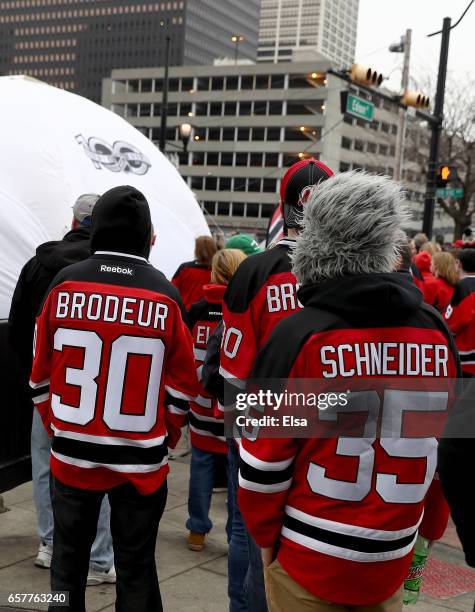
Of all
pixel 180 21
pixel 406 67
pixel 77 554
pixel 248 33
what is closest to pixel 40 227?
pixel 77 554

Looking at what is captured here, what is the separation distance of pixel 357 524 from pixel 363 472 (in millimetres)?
157

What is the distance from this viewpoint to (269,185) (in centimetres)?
8456

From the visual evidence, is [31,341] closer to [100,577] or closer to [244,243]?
[100,577]

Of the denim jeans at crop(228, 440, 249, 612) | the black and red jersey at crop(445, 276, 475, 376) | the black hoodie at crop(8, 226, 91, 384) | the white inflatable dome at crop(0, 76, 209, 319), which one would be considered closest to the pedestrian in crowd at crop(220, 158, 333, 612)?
the denim jeans at crop(228, 440, 249, 612)

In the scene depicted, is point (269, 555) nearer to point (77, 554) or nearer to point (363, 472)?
point (363, 472)

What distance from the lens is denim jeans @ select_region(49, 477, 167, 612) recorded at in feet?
9.59

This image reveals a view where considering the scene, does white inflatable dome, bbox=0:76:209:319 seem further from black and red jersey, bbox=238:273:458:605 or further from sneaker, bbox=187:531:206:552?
black and red jersey, bbox=238:273:458:605

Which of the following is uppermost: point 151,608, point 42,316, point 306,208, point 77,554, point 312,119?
point 312,119

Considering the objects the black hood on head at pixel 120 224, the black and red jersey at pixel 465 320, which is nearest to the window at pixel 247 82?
the black and red jersey at pixel 465 320

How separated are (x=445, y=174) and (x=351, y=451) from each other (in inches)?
577

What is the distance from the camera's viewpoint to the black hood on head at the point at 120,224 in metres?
3.05

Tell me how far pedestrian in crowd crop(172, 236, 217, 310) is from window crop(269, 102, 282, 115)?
8188 cm

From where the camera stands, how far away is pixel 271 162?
8544 centimetres

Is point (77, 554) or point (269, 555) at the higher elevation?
point (269, 555)
